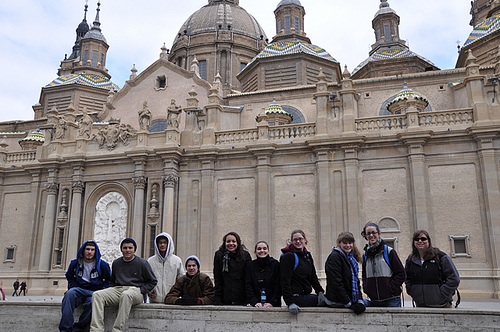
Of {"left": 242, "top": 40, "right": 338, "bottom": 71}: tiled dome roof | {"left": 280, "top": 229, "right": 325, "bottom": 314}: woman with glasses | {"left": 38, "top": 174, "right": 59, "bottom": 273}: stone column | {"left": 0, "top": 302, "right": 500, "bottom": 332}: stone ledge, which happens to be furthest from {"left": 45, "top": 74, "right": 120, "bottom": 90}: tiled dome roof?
{"left": 280, "top": 229, "right": 325, "bottom": 314}: woman with glasses

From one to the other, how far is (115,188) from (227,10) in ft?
103

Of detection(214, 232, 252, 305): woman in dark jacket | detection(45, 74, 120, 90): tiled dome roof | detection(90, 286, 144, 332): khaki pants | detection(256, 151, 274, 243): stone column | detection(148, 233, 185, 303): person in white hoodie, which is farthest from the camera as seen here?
detection(45, 74, 120, 90): tiled dome roof

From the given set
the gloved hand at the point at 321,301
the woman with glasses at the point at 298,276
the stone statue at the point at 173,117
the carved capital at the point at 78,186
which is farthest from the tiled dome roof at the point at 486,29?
the gloved hand at the point at 321,301

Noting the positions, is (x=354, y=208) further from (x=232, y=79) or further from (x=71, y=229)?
(x=232, y=79)

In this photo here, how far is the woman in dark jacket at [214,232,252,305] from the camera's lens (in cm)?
859

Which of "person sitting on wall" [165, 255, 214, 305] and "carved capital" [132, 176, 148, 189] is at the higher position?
"carved capital" [132, 176, 148, 189]

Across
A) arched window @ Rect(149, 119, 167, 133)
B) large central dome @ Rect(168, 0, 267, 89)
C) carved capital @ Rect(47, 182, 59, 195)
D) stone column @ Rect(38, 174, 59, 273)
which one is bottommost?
stone column @ Rect(38, 174, 59, 273)

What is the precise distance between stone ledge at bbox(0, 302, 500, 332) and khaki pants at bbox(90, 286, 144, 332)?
32cm

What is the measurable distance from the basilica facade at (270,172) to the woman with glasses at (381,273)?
13.6 meters

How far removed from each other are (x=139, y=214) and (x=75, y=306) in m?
16.4

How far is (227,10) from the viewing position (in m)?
50.7

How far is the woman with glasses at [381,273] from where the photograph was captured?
26.7 ft

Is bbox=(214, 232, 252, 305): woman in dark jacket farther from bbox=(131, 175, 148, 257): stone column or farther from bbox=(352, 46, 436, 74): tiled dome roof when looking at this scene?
bbox=(352, 46, 436, 74): tiled dome roof

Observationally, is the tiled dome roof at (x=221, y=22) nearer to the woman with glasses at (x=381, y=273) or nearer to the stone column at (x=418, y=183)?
the stone column at (x=418, y=183)
